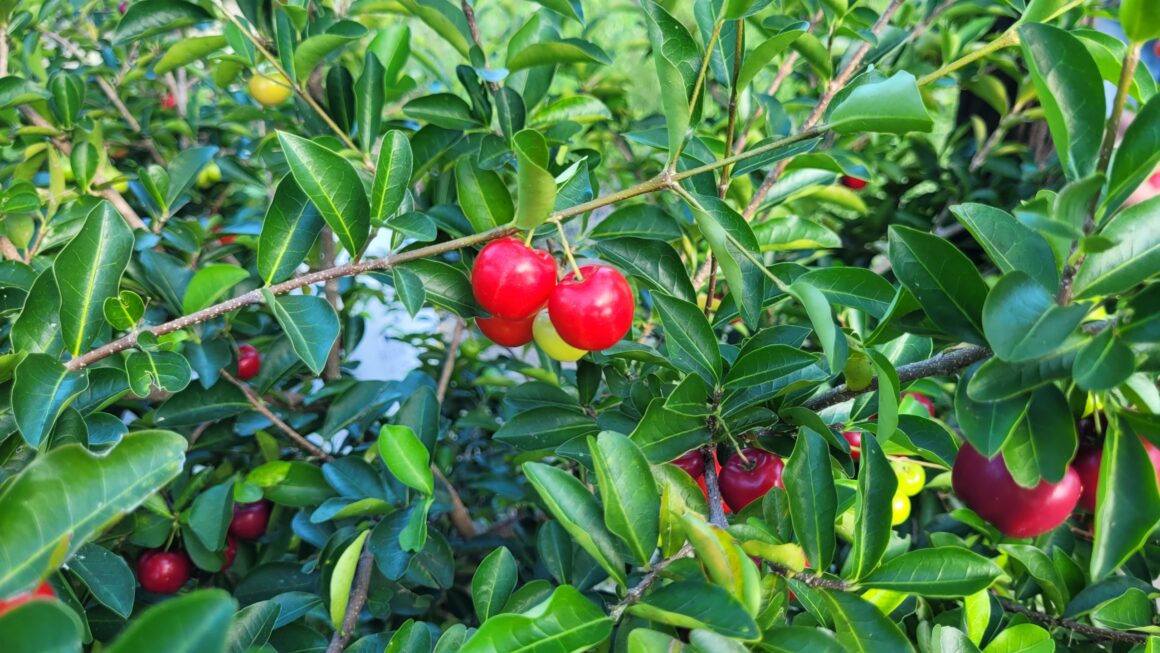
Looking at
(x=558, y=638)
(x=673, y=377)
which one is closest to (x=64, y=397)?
(x=558, y=638)

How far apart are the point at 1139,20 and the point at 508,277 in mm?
572

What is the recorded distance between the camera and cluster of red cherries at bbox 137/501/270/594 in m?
1.12

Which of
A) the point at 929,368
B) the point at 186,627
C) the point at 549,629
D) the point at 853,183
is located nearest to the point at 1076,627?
the point at 929,368

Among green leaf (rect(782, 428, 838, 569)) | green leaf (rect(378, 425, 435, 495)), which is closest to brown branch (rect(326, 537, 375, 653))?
green leaf (rect(378, 425, 435, 495))

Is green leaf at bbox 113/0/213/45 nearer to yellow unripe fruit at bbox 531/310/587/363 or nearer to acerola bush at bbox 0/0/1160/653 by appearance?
acerola bush at bbox 0/0/1160/653

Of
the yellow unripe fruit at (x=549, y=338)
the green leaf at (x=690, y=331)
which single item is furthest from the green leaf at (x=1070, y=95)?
the yellow unripe fruit at (x=549, y=338)

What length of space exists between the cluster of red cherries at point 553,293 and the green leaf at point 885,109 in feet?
0.93

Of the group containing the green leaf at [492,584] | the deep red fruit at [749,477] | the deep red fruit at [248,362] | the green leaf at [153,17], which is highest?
the green leaf at [153,17]

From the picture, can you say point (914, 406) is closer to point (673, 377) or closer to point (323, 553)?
point (673, 377)

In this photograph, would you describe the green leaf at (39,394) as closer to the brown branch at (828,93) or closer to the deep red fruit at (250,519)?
the deep red fruit at (250,519)

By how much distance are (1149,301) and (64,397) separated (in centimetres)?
94

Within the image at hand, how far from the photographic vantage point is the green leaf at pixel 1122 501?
57 cm

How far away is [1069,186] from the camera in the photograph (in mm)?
489

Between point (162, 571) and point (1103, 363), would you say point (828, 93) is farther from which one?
point (162, 571)
